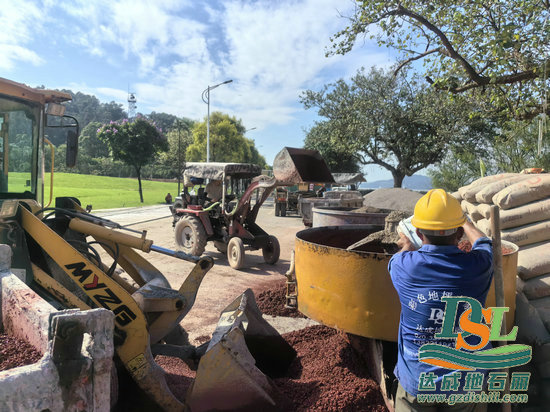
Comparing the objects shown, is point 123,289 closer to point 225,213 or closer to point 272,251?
point 225,213

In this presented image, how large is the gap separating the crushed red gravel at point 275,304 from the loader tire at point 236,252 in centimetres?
213

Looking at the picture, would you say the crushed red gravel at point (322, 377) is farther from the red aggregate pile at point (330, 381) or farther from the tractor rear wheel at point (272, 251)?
the tractor rear wheel at point (272, 251)

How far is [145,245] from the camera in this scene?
3.57m

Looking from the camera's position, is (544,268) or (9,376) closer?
(9,376)

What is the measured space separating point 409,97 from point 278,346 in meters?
21.9

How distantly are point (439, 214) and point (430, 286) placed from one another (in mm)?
360

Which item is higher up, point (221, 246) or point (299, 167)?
point (299, 167)

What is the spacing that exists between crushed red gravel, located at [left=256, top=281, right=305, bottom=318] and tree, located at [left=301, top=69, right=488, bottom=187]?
1804 centimetres

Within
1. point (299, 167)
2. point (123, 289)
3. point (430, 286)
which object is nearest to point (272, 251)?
point (299, 167)

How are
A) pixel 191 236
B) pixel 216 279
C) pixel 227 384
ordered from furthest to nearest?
pixel 191 236, pixel 216 279, pixel 227 384

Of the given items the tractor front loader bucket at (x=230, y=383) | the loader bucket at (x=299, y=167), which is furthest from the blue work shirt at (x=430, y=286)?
A: the loader bucket at (x=299, y=167)

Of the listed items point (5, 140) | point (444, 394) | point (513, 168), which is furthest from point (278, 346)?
point (513, 168)

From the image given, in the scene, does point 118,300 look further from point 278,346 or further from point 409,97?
point 409,97

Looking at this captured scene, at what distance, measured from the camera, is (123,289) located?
10.3 ft
